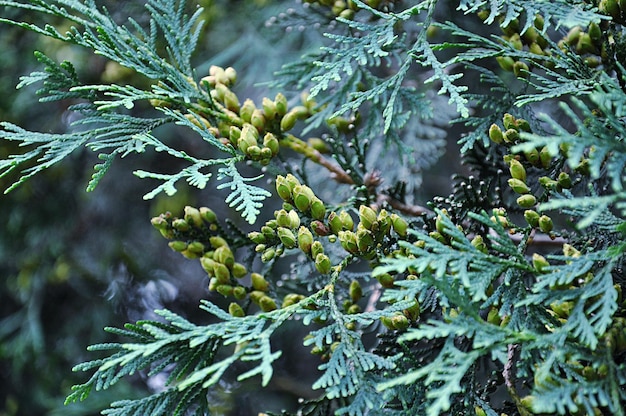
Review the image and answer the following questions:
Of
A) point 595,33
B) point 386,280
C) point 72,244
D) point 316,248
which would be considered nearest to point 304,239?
point 316,248

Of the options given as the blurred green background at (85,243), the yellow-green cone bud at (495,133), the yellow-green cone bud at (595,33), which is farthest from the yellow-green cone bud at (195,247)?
the blurred green background at (85,243)

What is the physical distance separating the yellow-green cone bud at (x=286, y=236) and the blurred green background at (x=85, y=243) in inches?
43.6

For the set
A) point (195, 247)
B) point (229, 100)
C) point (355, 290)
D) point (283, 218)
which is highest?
point (229, 100)

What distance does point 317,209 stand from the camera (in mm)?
996

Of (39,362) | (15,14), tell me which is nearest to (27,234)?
(39,362)

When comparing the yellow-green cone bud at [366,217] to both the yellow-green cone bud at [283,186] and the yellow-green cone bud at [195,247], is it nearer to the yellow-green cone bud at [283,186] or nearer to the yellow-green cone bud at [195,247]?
the yellow-green cone bud at [283,186]

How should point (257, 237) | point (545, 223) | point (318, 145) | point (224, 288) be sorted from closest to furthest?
1. point (545, 223)
2. point (257, 237)
3. point (224, 288)
4. point (318, 145)

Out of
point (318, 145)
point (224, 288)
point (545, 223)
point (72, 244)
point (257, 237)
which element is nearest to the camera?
point (545, 223)

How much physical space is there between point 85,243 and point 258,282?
1656 millimetres

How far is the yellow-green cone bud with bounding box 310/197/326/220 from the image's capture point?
99 cm

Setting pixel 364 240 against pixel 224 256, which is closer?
pixel 364 240

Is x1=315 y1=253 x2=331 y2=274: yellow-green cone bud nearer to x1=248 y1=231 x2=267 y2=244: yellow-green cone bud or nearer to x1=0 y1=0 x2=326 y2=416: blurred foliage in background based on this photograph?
x1=248 y1=231 x2=267 y2=244: yellow-green cone bud

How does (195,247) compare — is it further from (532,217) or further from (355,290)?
(532,217)

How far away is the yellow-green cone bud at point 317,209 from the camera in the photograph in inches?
39.1
